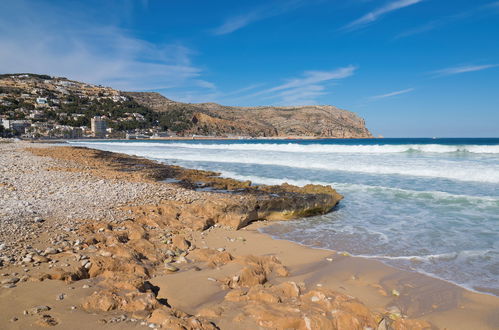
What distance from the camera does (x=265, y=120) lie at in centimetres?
15025

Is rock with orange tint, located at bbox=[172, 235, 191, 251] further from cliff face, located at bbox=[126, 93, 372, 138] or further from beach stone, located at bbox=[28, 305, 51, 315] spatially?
cliff face, located at bbox=[126, 93, 372, 138]

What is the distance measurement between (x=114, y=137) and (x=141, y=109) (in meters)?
25.5

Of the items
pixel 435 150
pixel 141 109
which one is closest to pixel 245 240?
pixel 435 150

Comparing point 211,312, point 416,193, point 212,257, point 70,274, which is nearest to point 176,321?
point 211,312

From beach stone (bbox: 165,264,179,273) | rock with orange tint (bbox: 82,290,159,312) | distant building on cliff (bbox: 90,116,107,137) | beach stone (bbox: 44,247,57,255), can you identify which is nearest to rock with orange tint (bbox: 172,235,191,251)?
beach stone (bbox: 165,264,179,273)

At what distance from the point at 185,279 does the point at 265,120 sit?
148439 millimetres

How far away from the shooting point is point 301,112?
153 meters

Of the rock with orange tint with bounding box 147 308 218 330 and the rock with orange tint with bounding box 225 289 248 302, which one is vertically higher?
the rock with orange tint with bounding box 147 308 218 330

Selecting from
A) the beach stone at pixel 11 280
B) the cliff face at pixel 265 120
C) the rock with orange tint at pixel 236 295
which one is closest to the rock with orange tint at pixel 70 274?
the beach stone at pixel 11 280

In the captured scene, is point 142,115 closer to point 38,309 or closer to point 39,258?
point 39,258

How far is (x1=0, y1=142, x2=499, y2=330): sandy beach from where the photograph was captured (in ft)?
9.46

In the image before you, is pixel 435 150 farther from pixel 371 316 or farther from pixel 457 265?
pixel 371 316

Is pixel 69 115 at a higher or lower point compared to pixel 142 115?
lower

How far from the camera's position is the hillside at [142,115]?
9319 cm
